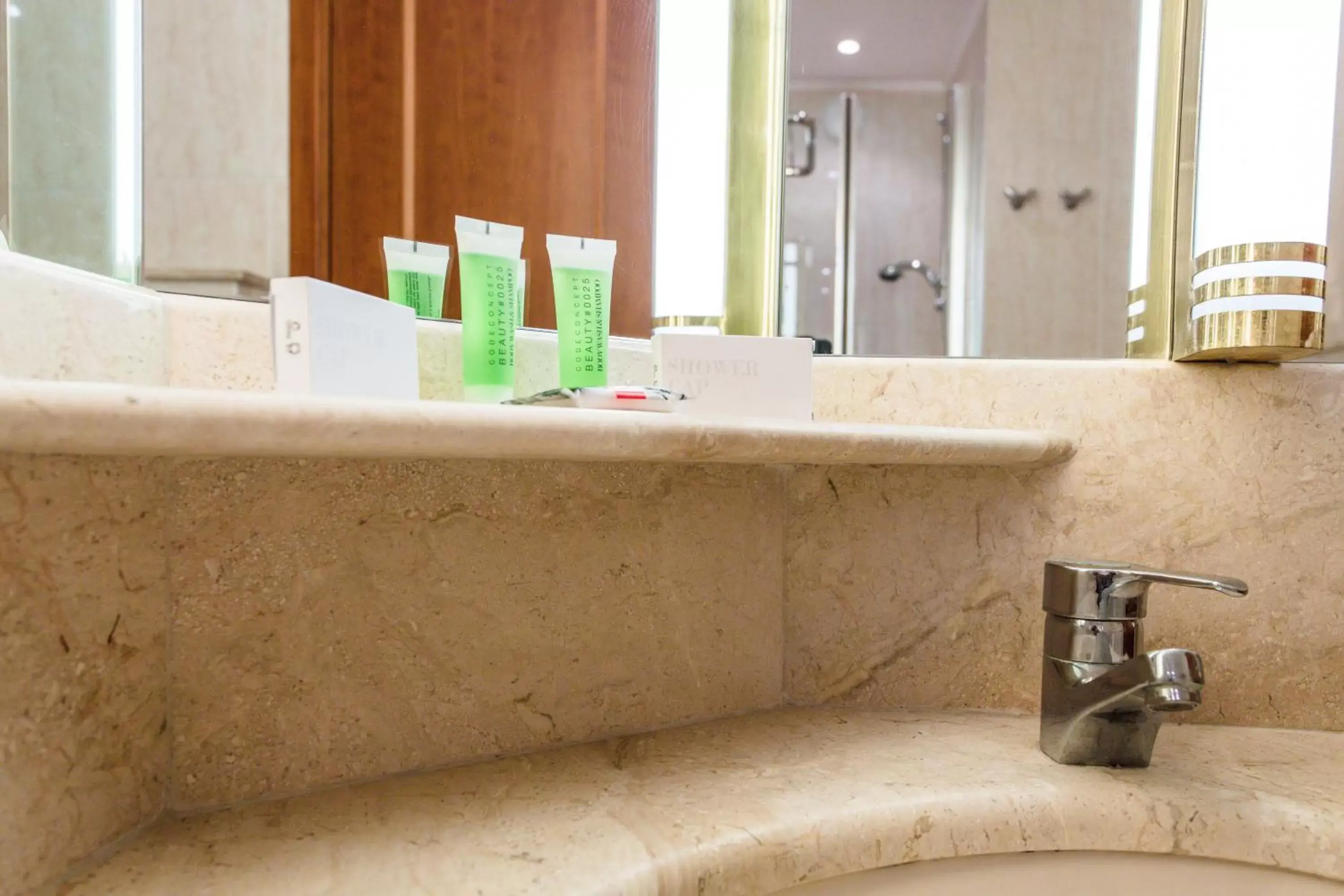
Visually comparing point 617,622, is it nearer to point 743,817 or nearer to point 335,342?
point 743,817

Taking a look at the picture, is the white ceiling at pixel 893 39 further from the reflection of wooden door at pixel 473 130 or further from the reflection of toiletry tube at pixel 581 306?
the reflection of toiletry tube at pixel 581 306

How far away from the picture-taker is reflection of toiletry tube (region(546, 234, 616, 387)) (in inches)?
24.9

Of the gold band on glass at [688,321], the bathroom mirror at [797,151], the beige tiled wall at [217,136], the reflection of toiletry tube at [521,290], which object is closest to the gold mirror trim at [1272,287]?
the bathroom mirror at [797,151]

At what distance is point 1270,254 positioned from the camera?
669mm

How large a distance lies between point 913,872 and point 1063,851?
0.11 meters

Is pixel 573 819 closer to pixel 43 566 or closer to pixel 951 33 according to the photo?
pixel 43 566

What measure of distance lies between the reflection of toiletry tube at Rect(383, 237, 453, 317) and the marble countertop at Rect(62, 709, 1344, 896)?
0.34m

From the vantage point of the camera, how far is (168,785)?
1.64 feet

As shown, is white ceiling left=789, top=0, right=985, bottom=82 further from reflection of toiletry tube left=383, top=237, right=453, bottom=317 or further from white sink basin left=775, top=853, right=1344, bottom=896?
white sink basin left=775, top=853, right=1344, bottom=896

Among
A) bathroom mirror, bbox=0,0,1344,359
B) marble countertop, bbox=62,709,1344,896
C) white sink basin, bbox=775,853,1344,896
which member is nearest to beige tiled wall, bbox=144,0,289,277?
bathroom mirror, bbox=0,0,1344,359

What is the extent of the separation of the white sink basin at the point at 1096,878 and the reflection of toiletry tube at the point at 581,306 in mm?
403

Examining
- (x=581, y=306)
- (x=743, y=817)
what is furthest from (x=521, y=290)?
(x=743, y=817)

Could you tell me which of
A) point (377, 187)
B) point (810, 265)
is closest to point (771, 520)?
point (810, 265)

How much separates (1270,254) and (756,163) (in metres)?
0.43
